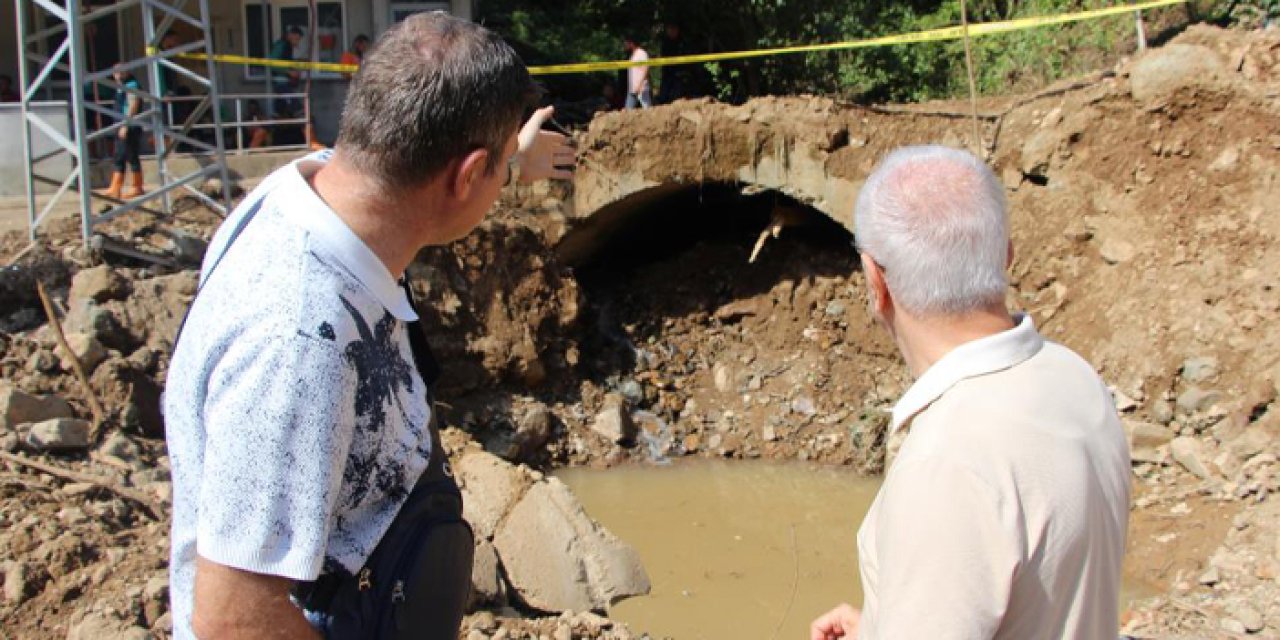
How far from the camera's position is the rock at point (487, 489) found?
5963 mm

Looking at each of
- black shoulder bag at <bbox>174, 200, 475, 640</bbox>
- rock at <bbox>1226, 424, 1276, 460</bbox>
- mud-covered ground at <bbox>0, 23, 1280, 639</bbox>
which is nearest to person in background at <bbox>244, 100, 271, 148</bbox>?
mud-covered ground at <bbox>0, 23, 1280, 639</bbox>

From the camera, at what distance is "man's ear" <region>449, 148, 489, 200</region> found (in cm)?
161

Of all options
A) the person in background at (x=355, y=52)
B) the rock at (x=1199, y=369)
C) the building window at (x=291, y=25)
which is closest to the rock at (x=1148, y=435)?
the rock at (x=1199, y=369)

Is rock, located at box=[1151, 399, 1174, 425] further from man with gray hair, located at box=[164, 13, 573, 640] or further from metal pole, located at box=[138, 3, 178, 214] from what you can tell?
metal pole, located at box=[138, 3, 178, 214]

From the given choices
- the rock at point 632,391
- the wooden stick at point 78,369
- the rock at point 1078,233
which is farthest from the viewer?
the rock at point 632,391

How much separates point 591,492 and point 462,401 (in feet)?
5.15

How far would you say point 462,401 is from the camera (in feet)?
32.4

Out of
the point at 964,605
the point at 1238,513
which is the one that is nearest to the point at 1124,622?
the point at 1238,513

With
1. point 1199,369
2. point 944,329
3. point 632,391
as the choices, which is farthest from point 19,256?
point 1199,369

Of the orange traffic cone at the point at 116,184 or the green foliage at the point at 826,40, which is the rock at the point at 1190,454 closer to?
the green foliage at the point at 826,40

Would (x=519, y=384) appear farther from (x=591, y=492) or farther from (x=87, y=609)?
(x=87, y=609)

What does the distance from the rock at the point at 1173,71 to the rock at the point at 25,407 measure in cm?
760

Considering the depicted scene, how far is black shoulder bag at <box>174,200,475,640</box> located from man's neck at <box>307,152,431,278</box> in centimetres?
13

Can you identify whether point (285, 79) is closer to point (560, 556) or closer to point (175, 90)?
point (175, 90)
